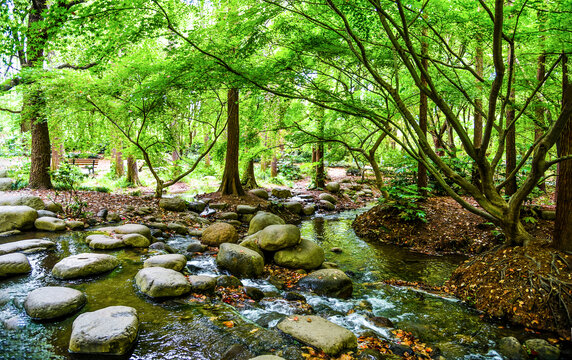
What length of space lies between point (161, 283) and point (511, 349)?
4419 mm

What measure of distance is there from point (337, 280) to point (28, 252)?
5.43m

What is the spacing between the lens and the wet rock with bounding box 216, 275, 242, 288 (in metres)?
4.85

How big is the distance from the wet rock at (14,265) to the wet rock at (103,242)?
1146 mm

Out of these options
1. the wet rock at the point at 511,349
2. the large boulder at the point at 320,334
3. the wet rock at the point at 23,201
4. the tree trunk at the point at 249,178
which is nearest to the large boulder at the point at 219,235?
the large boulder at the point at 320,334

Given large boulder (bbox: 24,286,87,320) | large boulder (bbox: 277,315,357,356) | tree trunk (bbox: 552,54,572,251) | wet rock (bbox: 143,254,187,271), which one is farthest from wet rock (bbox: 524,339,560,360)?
large boulder (bbox: 24,286,87,320)

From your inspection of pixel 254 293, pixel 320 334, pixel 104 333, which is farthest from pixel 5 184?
pixel 320 334

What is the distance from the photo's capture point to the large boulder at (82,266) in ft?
14.7

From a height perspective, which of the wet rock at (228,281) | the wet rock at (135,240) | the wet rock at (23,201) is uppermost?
the wet rock at (23,201)

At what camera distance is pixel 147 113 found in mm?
9445

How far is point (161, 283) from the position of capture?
13.8 ft

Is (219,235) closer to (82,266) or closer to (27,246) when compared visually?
(82,266)

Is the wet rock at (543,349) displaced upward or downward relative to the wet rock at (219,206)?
downward

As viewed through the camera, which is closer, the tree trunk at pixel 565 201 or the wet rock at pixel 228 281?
the tree trunk at pixel 565 201

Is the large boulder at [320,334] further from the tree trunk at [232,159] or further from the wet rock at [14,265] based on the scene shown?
the tree trunk at [232,159]
